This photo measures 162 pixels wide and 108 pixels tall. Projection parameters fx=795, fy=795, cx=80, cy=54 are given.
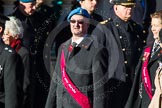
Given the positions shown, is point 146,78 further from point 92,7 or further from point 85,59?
point 92,7


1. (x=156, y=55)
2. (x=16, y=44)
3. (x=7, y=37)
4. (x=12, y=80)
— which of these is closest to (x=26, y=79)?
(x=16, y=44)

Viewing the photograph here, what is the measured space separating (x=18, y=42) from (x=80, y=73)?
4.21 ft

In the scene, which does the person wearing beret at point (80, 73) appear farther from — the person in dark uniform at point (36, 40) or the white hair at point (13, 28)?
the person in dark uniform at point (36, 40)

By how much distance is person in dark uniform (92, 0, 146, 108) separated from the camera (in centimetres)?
1005

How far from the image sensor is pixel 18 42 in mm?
9766

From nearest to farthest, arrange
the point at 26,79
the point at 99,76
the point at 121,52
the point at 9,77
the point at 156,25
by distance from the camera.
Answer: the point at 9,77
the point at 99,76
the point at 156,25
the point at 26,79
the point at 121,52

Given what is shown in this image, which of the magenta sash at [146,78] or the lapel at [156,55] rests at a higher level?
the lapel at [156,55]

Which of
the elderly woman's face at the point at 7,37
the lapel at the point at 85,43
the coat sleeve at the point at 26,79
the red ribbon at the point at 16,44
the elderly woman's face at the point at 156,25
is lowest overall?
the coat sleeve at the point at 26,79

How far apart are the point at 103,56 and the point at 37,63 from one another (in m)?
2.36

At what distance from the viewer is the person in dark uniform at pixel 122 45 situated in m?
10.1

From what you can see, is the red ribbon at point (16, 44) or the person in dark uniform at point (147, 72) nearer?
the person in dark uniform at point (147, 72)

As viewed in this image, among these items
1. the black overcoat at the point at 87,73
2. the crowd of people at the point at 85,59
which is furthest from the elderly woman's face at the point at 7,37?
the black overcoat at the point at 87,73

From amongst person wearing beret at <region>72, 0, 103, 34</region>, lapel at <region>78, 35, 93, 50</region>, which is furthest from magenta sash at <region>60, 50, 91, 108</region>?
person wearing beret at <region>72, 0, 103, 34</region>

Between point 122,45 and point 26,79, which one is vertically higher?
point 122,45
